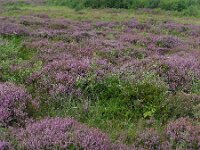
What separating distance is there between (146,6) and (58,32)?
2764 cm

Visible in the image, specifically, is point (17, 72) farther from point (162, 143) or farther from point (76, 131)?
point (162, 143)

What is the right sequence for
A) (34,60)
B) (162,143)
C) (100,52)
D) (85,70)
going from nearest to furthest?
1. (162,143)
2. (85,70)
3. (34,60)
4. (100,52)

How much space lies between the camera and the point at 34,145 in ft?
20.2

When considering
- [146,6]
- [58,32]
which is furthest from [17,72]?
[146,6]

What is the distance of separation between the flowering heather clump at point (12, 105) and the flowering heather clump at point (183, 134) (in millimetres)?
2825

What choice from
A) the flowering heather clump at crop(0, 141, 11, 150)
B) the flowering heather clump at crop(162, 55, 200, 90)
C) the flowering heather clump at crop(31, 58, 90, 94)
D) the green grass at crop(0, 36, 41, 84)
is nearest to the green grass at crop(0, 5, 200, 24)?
the green grass at crop(0, 36, 41, 84)

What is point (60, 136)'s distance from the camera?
6312 millimetres

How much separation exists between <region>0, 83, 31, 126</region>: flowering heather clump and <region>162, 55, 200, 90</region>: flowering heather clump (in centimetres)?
387

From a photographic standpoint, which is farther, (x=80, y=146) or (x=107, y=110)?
(x=107, y=110)

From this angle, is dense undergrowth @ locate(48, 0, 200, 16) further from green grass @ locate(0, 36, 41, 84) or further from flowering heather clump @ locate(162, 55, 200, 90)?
flowering heather clump @ locate(162, 55, 200, 90)

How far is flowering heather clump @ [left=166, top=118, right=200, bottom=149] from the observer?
6.77m

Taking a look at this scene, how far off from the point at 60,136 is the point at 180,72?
5053 mm

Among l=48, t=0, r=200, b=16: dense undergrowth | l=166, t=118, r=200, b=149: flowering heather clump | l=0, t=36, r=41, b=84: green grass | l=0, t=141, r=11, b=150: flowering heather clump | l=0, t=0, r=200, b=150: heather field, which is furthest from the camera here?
l=48, t=0, r=200, b=16: dense undergrowth

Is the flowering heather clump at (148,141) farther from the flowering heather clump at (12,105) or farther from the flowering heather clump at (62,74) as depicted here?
the flowering heather clump at (62,74)
